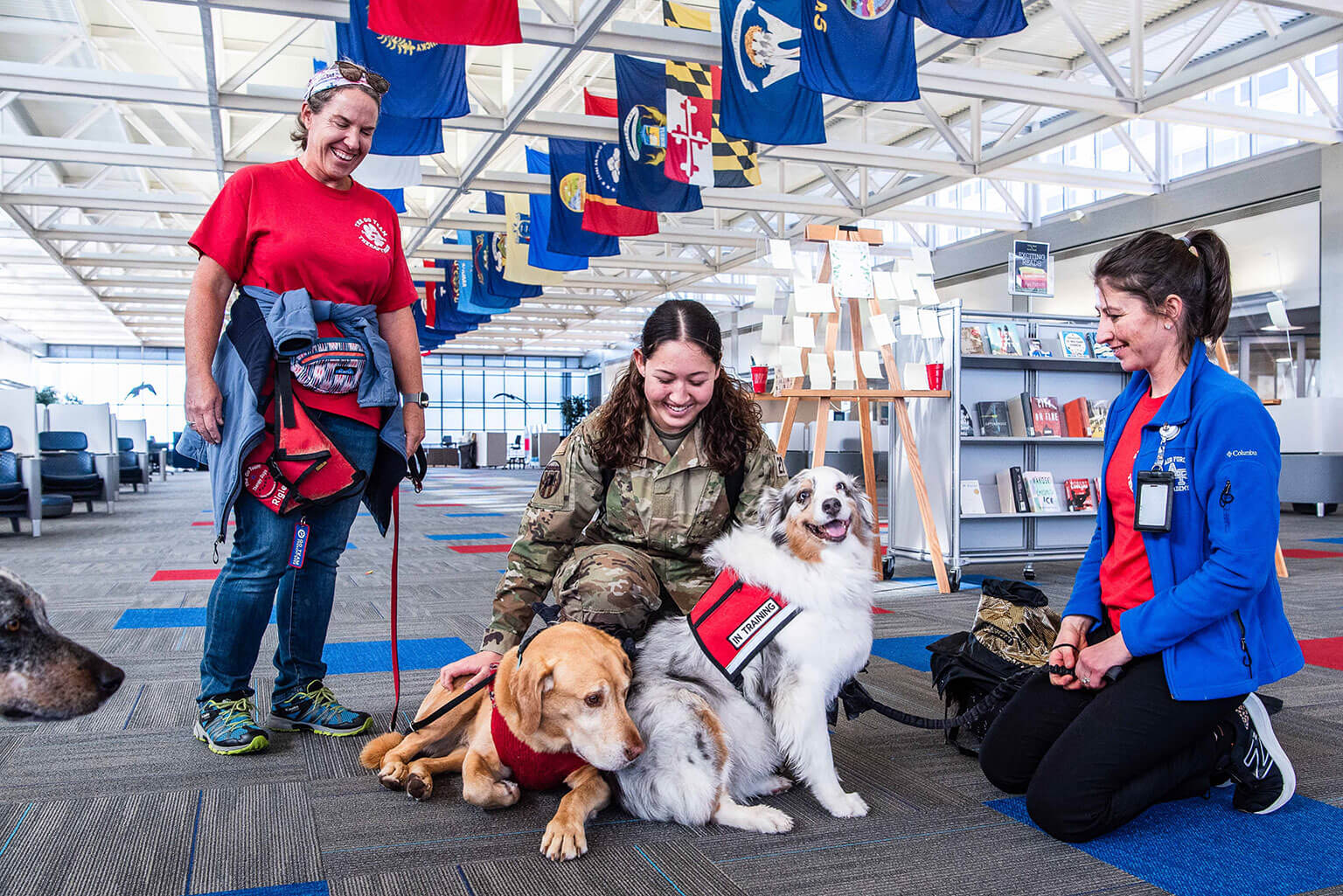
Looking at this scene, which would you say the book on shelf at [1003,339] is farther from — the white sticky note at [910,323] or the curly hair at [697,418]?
the curly hair at [697,418]

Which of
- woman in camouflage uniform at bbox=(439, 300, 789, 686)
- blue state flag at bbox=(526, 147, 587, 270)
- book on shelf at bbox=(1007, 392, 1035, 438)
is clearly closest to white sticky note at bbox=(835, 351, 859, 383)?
book on shelf at bbox=(1007, 392, 1035, 438)

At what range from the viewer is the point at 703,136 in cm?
807


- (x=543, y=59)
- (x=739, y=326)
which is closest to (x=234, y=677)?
(x=543, y=59)

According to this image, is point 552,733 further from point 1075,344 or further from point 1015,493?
point 1075,344

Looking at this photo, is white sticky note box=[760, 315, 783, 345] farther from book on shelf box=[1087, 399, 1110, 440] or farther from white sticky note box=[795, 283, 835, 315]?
Result: book on shelf box=[1087, 399, 1110, 440]

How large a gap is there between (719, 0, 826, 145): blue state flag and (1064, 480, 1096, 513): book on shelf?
127 inches

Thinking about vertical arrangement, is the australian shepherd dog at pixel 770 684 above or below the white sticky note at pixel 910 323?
below

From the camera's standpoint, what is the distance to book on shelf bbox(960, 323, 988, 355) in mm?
5652

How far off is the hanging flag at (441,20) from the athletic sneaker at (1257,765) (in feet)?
17.0

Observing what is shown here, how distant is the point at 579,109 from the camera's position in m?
13.2

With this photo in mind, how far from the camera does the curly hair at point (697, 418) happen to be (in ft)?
7.72

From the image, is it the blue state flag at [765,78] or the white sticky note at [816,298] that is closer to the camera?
the white sticky note at [816,298]

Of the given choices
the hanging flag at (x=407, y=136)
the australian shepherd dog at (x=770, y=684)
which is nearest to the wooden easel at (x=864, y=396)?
the australian shepherd dog at (x=770, y=684)

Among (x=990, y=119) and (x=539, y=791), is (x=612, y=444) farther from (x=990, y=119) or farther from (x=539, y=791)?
(x=990, y=119)
